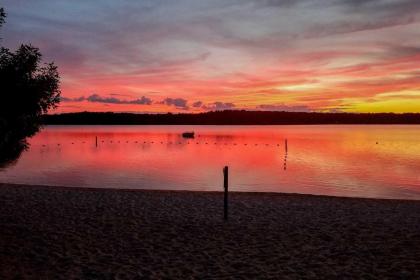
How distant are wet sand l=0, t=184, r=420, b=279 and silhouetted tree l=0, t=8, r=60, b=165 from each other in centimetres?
386

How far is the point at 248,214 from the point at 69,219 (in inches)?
335

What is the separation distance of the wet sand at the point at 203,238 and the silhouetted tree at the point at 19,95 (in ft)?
12.7

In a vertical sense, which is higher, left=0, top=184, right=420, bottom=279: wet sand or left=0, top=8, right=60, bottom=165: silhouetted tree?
left=0, top=8, right=60, bottom=165: silhouetted tree

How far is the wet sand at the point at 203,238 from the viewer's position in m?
12.1

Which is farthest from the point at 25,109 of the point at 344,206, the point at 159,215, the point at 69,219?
the point at 344,206

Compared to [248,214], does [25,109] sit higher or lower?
higher

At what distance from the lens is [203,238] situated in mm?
15773

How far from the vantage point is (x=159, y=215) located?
19.7m

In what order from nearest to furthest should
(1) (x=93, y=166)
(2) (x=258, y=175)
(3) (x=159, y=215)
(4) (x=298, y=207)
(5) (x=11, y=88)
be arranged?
(5) (x=11, y=88) < (3) (x=159, y=215) < (4) (x=298, y=207) < (2) (x=258, y=175) < (1) (x=93, y=166)

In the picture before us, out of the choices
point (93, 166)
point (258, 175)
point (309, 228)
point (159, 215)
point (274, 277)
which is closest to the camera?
point (274, 277)

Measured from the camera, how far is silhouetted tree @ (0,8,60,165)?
12.1 m

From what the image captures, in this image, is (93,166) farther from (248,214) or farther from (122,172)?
(248,214)

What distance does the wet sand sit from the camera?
12.1m

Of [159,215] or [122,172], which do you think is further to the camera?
[122,172]
